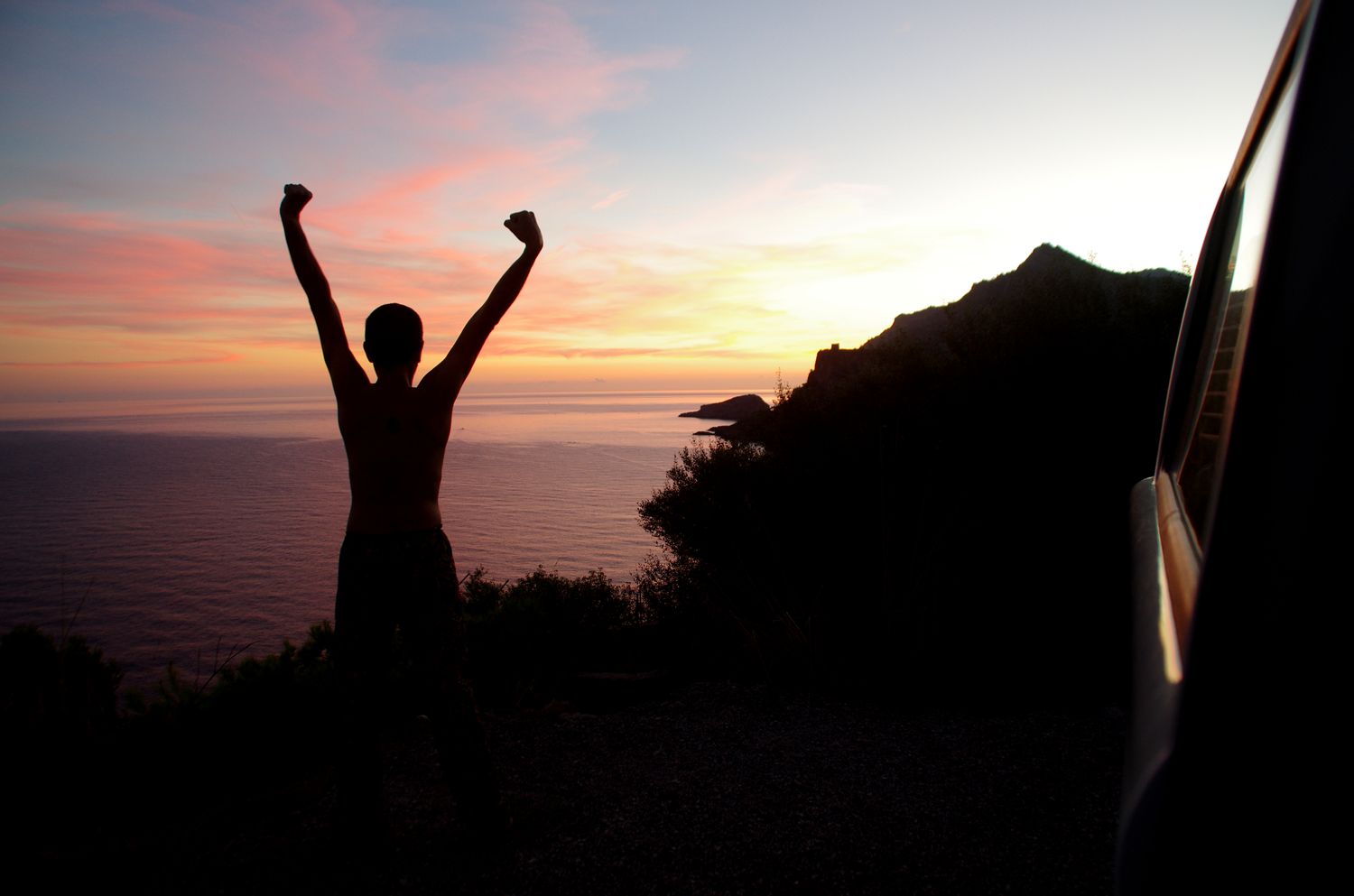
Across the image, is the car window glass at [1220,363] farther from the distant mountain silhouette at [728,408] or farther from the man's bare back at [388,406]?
the distant mountain silhouette at [728,408]

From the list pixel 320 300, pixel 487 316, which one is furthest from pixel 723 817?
pixel 320 300

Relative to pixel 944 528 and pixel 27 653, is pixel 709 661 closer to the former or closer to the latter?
pixel 944 528

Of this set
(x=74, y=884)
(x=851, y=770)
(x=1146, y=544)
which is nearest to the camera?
(x=1146, y=544)

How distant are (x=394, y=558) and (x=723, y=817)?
187 centimetres

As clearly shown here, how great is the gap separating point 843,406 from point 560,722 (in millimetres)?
5778

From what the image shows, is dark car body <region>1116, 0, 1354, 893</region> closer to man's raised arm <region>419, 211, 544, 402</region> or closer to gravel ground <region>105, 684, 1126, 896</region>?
gravel ground <region>105, 684, 1126, 896</region>

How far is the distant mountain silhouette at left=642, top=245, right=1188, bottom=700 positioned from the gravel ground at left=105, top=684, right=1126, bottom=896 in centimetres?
82

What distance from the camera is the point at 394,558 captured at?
2.91 meters

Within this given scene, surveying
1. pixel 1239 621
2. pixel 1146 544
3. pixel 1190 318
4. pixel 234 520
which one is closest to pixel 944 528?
pixel 1190 318

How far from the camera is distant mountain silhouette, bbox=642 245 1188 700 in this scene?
16.8 feet

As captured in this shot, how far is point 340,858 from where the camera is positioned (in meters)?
2.96

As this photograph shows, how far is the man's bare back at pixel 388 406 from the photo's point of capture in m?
2.93

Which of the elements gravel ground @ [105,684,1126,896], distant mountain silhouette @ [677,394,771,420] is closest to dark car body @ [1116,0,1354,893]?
gravel ground @ [105,684,1126,896]

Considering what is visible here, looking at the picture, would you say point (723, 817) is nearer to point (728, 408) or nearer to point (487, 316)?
point (487, 316)
